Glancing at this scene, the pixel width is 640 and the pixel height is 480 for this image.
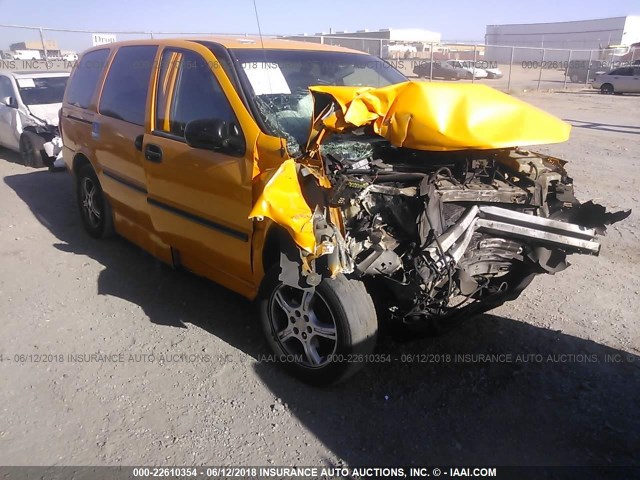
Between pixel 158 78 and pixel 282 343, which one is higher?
pixel 158 78

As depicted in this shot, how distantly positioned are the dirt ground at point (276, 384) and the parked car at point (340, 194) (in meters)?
0.32

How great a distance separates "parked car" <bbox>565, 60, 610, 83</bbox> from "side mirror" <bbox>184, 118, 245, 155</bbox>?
33103mm

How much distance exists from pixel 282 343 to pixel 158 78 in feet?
7.18

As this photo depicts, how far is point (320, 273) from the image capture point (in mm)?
2783

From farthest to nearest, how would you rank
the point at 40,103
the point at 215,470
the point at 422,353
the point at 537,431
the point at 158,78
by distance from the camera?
the point at 40,103
the point at 158,78
the point at 422,353
the point at 537,431
the point at 215,470

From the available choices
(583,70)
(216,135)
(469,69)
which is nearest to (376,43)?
(469,69)

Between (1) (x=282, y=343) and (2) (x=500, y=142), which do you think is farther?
(1) (x=282, y=343)

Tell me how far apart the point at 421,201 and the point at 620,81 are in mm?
27207

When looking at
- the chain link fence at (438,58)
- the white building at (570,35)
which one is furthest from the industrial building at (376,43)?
the white building at (570,35)

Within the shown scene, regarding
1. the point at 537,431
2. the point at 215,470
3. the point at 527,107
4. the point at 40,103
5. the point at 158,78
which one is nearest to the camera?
the point at 215,470

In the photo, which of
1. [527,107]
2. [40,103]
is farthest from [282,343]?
[40,103]

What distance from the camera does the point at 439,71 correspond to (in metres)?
26.5

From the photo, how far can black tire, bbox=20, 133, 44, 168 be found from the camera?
885 cm

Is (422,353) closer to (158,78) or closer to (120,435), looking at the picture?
(120,435)
